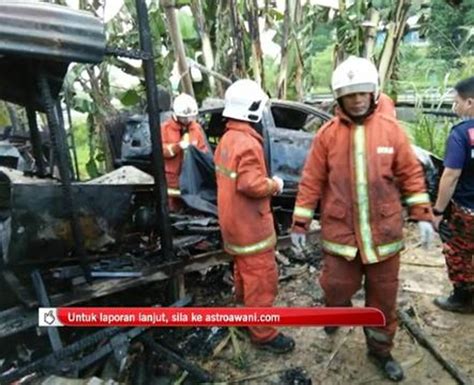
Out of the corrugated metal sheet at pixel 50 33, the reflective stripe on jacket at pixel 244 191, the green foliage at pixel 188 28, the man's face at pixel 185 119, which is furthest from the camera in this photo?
the green foliage at pixel 188 28

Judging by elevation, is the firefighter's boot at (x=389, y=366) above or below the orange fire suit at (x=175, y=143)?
below

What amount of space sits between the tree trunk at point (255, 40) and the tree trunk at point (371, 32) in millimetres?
1591

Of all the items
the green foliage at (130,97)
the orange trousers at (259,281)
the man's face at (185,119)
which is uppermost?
the green foliage at (130,97)

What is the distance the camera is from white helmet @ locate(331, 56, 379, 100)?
2.75 metres

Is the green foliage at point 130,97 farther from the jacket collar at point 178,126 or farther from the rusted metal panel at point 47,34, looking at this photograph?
the rusted metal panel at point 47,34

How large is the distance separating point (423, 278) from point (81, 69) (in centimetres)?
585

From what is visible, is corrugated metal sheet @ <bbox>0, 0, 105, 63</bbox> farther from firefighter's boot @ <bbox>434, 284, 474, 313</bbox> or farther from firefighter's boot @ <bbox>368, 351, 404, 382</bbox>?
firefighter's boot @ <bbox>434, 284, 474, 313</bbox>

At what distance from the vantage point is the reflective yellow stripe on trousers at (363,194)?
2863 millimetres

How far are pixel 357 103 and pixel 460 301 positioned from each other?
6.65 ft

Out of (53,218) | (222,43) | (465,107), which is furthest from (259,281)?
(222,43)

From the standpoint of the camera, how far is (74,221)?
123 inches

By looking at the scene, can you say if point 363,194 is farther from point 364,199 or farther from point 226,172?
point 226,172

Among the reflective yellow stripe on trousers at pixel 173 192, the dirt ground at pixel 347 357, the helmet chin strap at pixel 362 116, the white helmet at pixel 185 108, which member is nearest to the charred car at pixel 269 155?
the white helmet at pixel 185 108

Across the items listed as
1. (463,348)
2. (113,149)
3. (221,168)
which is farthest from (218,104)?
(463,348)
